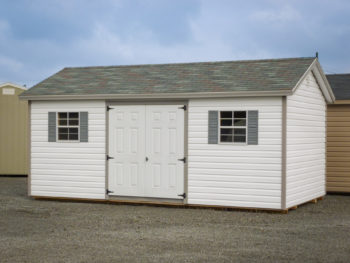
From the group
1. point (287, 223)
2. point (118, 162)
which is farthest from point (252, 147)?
point (118, 162)

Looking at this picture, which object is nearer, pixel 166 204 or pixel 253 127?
pixel 253 127

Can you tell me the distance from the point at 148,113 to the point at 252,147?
2602mm

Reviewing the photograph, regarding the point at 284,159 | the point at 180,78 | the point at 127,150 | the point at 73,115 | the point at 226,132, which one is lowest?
the point at 284,159

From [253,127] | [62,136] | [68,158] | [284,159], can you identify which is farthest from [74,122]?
[284,159]

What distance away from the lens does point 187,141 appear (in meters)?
12.5

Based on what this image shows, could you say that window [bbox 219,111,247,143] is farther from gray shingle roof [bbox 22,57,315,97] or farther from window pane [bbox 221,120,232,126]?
gray shingle roof [bbox 22,57,315,97]

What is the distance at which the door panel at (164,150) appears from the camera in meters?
12.5

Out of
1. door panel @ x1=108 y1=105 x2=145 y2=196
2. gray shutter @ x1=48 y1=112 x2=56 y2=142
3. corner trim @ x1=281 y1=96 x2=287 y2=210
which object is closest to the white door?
door panel @ x1=108 y1=105 x2=145 y2=196

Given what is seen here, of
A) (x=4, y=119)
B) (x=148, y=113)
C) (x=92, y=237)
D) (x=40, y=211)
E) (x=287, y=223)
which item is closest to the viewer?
(x=92, y=237)

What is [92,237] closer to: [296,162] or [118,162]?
[118,162]

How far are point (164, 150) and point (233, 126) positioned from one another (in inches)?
68.8

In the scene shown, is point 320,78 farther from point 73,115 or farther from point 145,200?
point 73,115

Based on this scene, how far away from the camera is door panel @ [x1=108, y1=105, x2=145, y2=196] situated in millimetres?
12906

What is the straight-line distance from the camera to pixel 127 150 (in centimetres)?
1303
